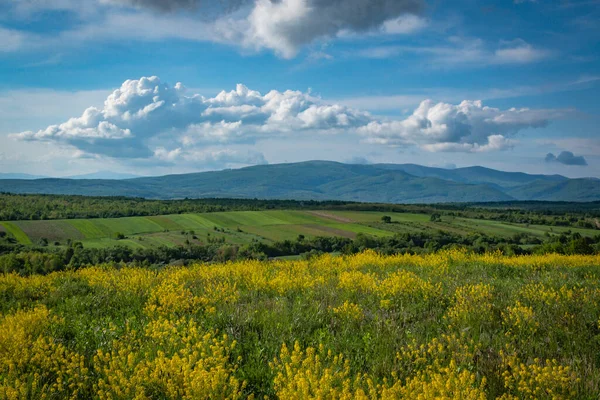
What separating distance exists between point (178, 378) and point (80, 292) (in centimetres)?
739

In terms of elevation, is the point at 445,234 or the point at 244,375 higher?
the point at 244,375

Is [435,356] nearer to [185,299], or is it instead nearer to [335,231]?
[185,299]

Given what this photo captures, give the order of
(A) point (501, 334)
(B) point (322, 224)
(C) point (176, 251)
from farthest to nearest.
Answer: (B) point (322, 224) → (C) point (176, 251) → (A) point (501, 334)

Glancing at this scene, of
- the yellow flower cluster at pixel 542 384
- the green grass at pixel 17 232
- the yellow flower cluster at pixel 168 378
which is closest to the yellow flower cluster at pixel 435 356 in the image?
the yellow flower cluster at pixel 542 384

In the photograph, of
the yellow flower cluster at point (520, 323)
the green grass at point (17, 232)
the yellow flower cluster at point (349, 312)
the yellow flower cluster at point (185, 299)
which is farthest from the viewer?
the green grass at point (17, 232)

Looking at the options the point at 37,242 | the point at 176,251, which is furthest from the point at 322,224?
the point at 37,242

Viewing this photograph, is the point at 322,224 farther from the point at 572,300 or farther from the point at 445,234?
the point at 572,300

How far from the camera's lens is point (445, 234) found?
3671 inches

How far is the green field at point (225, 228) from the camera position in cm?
8688

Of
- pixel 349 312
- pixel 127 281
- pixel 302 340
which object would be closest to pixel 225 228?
pixel 127 281

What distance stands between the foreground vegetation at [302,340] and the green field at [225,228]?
74277 mm

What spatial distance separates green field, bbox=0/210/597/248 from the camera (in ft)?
285

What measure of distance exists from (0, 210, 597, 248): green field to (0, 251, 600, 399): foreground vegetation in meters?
74.3

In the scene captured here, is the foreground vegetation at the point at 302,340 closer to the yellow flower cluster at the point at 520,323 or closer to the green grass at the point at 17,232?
the yellow flower cluster at the point at 520,323
